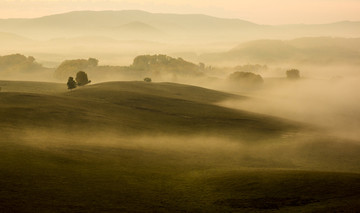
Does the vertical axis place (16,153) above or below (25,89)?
below

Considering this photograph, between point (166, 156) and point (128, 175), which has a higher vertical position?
point (166, 156)

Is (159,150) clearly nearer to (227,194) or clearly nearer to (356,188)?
(227,194)

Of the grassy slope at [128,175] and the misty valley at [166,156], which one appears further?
the misty valley at [166,156]

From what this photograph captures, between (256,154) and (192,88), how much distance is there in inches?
3556

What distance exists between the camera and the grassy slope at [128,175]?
113 ft

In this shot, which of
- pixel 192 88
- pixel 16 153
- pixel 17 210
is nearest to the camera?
pixel 17 210

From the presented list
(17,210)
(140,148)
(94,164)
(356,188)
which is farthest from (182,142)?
(17,210)

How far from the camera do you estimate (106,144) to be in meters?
66.4

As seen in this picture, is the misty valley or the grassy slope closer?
the grassy slope

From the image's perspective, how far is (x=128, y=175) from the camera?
149ft

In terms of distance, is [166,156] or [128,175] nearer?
[128,175]

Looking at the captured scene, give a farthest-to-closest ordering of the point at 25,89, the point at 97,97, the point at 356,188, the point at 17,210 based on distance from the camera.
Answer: the point at 25,89 → the point at 97,97 → the point at 356,188 → the point at 17,210

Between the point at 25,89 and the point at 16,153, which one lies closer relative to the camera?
the point at 16,153

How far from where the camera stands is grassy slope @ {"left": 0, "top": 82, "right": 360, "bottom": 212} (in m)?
34.4
